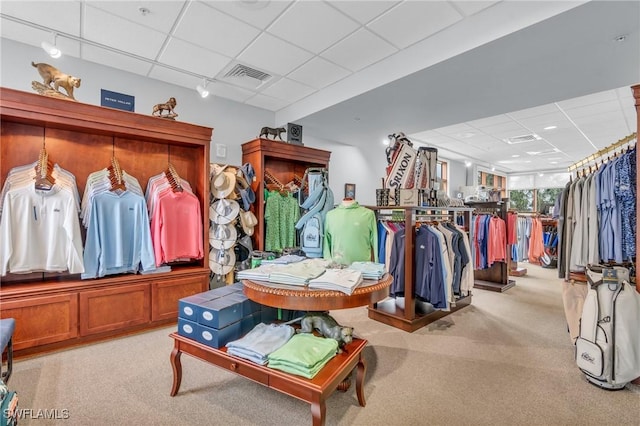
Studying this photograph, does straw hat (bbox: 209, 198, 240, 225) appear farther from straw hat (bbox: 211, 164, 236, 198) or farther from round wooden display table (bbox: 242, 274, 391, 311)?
round wooden display table (bbox: 242, 274, 391, 311)

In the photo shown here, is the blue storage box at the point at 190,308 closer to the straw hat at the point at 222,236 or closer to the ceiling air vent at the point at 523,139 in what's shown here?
the straw hat at the point at 222,236

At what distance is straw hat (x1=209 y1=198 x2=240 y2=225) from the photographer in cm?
367

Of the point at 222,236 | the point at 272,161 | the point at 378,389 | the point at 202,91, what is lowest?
the point at 378,389

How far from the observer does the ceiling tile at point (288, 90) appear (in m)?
4.06

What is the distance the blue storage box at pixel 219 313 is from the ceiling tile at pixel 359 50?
2.81 m

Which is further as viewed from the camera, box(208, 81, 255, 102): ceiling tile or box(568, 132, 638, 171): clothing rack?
box(208, 81, 255, 102): ceiling tile

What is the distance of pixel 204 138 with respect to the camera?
3.58m

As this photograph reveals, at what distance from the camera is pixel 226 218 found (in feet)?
12.1

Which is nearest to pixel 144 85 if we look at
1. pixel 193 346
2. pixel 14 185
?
pixel 14 185

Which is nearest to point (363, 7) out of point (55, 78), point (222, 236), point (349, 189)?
point (222, 236)

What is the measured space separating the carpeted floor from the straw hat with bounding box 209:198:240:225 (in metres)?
1.40

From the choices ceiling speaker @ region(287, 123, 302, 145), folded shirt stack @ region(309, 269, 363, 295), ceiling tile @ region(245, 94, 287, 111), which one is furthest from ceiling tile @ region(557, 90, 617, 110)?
folded shirt stack @ region(309, 269, 363, 295)

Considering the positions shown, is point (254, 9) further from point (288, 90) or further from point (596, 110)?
point (596, 110)

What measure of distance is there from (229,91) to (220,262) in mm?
2494
